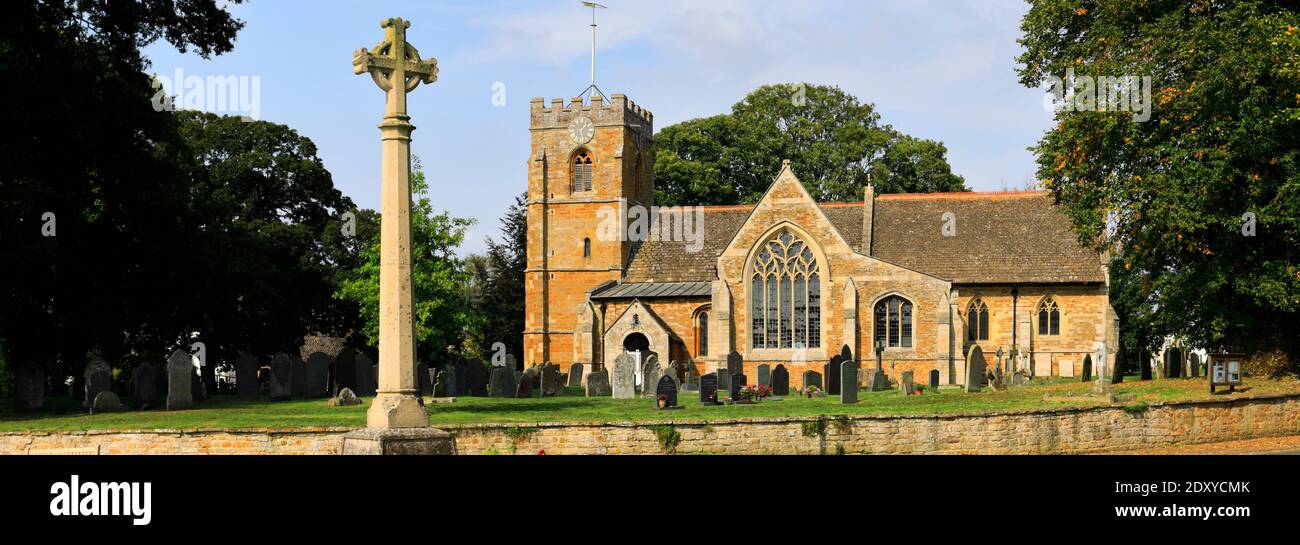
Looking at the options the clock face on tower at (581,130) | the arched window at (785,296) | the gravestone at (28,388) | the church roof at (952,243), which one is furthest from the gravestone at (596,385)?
the clock face on tower at (581,130)

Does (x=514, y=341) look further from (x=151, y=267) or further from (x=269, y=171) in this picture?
(x=151, y=267)

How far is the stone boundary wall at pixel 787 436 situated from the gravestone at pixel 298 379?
14016 mm

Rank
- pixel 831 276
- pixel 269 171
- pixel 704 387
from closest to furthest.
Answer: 1. pixel 704 387
2. pixel 831 276
3. pixel 269 171

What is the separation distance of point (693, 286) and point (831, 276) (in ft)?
20.9

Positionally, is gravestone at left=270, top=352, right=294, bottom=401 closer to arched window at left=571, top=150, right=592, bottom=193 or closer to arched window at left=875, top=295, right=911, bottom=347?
arched window at left=875, top=295, right=911, bottom=347

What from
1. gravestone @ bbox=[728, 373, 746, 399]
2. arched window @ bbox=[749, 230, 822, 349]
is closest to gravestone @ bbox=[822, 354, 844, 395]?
gravestone @ bbox=[728, 373, 746, 399]

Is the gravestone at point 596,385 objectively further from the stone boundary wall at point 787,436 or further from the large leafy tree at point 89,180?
the stone boundary wall at point 787,436

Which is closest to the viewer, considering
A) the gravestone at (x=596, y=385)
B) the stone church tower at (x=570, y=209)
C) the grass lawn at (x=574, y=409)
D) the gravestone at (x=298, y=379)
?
the grass lawn at (x=574, y=409)

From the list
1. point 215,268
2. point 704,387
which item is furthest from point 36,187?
point 704,387

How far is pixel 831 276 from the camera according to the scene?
47.0m

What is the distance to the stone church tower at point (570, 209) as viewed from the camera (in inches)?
2101

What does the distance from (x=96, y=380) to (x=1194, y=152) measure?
24056mm

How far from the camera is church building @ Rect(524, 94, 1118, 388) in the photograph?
153 ft

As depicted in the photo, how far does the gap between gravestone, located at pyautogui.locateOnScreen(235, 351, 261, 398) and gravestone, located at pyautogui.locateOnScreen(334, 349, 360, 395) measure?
2224 mm
